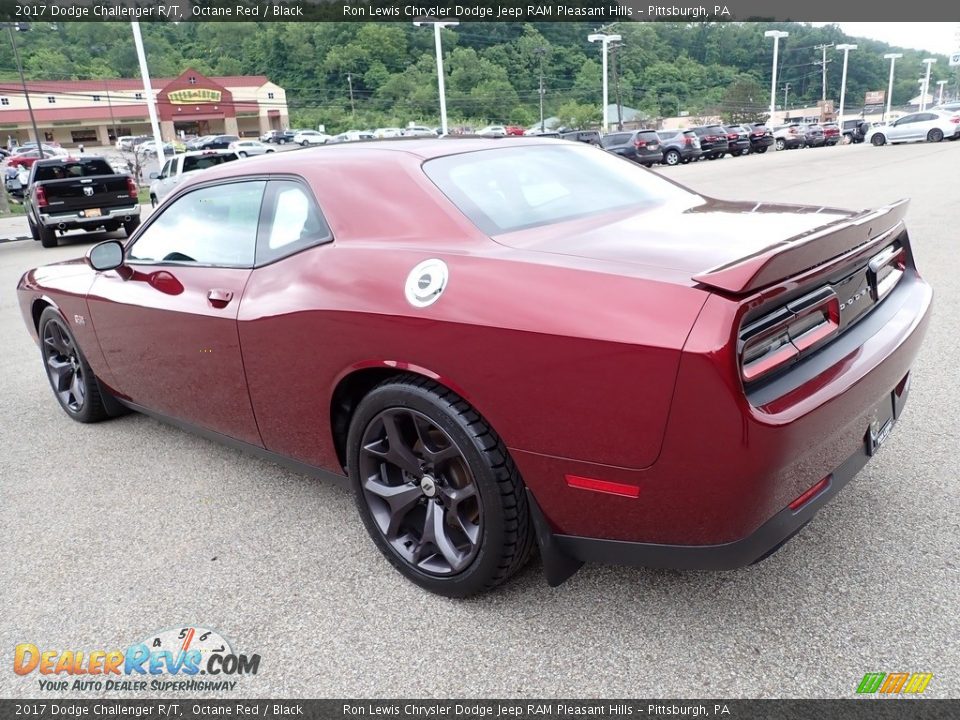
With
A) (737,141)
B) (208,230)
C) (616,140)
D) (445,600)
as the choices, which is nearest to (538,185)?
(208,230)

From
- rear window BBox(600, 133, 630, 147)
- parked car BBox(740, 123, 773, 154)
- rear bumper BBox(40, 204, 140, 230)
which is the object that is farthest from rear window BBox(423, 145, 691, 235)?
parked car BBox(740, 123, 773, 154)

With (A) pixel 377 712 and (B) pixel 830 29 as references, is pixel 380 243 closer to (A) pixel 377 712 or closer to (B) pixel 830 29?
(A) pixel 377 712

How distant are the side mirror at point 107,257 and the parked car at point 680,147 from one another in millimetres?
33189

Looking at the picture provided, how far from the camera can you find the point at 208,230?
11.3ft

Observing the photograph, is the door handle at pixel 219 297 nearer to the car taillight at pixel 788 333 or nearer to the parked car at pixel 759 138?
the car taillight at pixel 788 333

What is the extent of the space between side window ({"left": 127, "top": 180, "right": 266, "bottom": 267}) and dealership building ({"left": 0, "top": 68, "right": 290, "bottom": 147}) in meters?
95.7

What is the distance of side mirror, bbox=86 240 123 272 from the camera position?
12.5ft

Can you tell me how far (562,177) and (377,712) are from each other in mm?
2143

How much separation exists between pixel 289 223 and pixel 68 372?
253cm

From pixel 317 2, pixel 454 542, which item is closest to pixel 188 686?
pixel 454 542

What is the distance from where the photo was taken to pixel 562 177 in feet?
10.6

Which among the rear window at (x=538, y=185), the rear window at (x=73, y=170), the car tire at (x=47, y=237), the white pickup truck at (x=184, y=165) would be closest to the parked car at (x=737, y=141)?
the white pickup truck at (x=184, y=165)

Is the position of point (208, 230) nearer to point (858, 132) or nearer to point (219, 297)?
point (219, 297)

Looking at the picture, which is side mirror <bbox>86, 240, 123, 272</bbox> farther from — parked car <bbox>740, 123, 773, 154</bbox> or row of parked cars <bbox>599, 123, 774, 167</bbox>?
parked car <bbox>740, 123, 773, 154</bbox>
